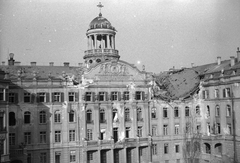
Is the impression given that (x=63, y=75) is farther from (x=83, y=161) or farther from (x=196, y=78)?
(x=196, y=78)

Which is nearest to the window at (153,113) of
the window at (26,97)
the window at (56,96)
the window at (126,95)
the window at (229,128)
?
the window at (126,95)

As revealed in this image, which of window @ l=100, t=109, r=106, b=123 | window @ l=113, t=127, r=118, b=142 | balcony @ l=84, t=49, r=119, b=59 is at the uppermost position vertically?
balcony @ l=84, t=49, r=119, b=59

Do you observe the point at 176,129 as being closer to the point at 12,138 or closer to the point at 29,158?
the point at 29,158

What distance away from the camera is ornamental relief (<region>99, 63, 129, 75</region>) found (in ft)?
168

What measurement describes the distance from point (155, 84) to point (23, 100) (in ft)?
68.2

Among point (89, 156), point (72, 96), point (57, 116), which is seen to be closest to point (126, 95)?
point (72, 96)

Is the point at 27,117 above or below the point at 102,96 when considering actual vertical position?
below

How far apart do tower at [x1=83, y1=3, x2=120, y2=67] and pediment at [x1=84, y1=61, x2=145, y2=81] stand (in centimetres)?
363

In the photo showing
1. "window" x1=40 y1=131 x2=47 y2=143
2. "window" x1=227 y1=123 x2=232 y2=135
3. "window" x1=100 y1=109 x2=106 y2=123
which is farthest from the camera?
"window" x1=100 y1=109 x2=106 y2=123

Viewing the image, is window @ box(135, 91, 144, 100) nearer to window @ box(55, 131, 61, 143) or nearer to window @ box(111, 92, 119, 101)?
window @ box(111, 92, 119, 101)

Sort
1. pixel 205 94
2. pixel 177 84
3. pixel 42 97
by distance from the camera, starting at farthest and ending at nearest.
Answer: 1. pixel 177 84
2. pixel 205 94
3. pixel 42 97

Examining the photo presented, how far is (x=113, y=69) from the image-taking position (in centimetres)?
5191

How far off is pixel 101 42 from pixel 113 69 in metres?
6.94

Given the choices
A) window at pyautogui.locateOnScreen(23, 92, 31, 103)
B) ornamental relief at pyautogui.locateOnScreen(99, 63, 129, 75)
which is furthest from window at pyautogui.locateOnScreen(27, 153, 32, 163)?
ornamental relief at pyautogui.locateOnScreen(99, 63, 129, 75)
